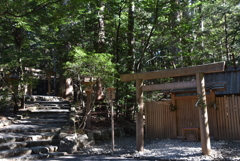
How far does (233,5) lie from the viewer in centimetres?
1407

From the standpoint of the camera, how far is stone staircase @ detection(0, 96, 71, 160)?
655 centimetres

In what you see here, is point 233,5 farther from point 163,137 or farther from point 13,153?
point 13,153

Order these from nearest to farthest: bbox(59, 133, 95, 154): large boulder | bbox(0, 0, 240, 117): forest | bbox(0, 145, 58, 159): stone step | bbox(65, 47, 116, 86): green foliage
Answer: bbox(0, 145, 58, 159): stone step → bbox(59, 133, 95, 154): large boulder → bbox(65, 47, 116, 86): green foliage → bbox(0, 0, 240, 117): forest

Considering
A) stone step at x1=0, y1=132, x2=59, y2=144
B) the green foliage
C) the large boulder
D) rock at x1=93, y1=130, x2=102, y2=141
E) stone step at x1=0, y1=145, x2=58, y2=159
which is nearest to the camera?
stone step at x1=0, y1=145, x2=58, y2=159

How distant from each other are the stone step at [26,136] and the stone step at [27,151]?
27.5 inches

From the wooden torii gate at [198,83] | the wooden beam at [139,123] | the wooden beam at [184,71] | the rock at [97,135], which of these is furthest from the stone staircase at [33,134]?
the wooden beam at [184,71]

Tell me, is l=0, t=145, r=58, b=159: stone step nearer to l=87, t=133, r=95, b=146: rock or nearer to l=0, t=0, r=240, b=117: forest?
l=87, t=133, r=95, b=146: rock

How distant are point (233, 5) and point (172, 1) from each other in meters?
6.79

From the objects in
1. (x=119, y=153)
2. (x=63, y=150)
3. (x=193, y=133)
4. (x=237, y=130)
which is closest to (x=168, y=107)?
(x=193, y=133)

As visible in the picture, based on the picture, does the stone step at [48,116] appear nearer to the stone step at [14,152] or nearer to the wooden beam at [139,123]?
the stone step at [14,152]

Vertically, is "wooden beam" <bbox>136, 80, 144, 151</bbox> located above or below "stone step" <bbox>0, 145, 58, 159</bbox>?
above

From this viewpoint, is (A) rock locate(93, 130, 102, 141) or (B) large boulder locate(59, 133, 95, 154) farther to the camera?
(A) rock locate(93, 130, 102, 141)

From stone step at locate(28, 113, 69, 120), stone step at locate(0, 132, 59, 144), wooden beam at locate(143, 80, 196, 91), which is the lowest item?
stone step at locate(0, 132, 59, 144)

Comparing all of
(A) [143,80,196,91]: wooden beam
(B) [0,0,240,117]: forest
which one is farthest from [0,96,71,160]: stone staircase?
(A) [143,80,196,91]: wooden beam
